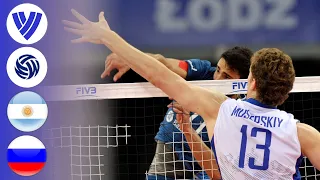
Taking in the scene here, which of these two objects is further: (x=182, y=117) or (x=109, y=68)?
(x=109, y=68)

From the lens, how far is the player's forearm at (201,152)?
400 cm

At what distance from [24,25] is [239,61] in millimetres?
1363

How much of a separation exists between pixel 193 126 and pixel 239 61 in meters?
0.52

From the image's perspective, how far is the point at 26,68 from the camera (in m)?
→ 4.00

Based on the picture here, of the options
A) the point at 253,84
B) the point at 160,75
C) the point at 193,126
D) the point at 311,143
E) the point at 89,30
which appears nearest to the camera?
the point at 311,143

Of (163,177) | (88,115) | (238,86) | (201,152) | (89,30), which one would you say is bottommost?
(163,177)

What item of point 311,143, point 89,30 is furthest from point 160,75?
point 311,143

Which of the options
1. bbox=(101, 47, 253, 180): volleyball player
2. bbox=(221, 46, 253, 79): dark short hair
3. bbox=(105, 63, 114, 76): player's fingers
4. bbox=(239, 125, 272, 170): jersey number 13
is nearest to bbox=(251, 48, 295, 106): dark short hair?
bbox=(239, 125, 272, 170): jersey number 13

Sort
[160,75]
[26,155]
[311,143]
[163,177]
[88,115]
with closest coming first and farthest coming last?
[311,143] → [160,75] → [26,155] → [163,177] → [88,115]

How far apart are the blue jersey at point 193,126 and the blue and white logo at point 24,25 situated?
1022 millimetres

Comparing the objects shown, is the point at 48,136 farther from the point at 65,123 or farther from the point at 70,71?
the point at 70,71

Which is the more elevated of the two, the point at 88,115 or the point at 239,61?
the point at 239,61

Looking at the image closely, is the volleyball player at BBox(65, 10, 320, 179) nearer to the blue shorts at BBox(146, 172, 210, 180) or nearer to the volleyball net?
the volleyball net

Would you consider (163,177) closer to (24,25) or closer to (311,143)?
(24,25)
